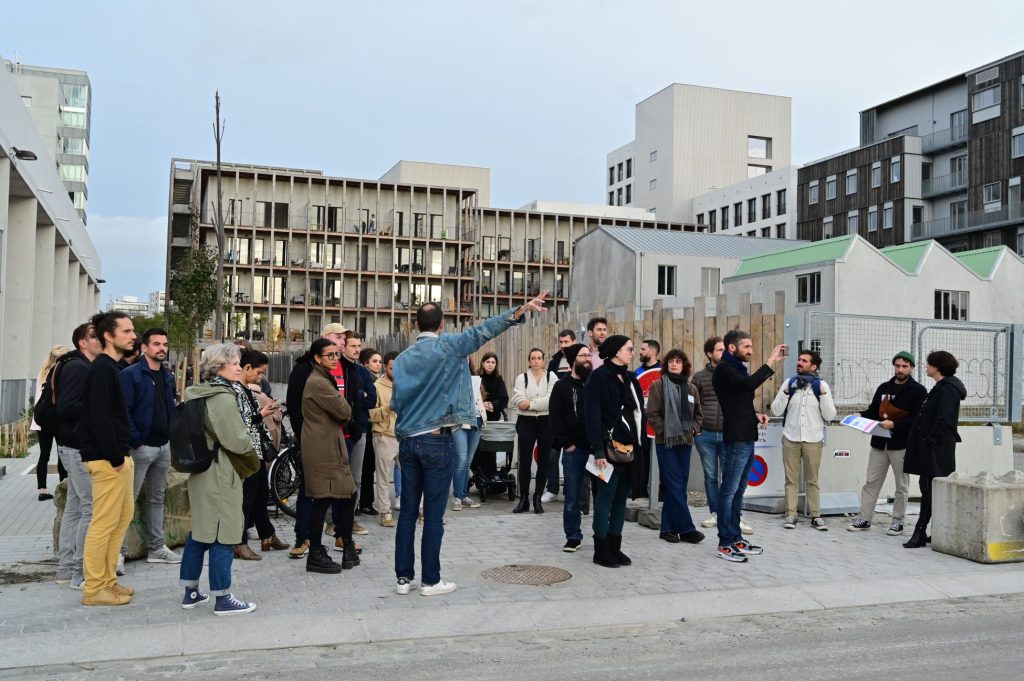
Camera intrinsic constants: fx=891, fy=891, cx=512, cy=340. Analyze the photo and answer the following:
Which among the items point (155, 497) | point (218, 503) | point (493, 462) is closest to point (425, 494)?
point (218, 503)

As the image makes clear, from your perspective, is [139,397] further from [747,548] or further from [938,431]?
[938,431]

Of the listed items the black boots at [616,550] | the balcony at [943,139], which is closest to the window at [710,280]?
the balcony at [943,139]

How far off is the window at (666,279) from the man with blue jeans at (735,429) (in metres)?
41.7

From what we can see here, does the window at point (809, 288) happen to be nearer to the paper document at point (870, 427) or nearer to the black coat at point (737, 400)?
the paper document at point (870, 427)

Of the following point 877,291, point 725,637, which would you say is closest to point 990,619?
point 725,637

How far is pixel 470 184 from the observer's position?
8375 centimetres

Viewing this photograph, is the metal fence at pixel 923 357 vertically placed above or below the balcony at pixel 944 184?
below

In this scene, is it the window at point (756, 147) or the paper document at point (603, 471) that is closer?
the paper document at point (603, 471)

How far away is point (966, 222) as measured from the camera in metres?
56.5

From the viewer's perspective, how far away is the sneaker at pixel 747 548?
314 inches

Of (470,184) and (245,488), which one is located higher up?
(470,184)

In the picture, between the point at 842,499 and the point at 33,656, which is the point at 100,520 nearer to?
the point at 33,656

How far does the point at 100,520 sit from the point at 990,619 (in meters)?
6.39

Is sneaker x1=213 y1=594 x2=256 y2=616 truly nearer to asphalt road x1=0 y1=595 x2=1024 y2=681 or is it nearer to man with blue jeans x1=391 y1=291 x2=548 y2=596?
asphalt road x1=0 y1=595 x2=1024 y2=681
